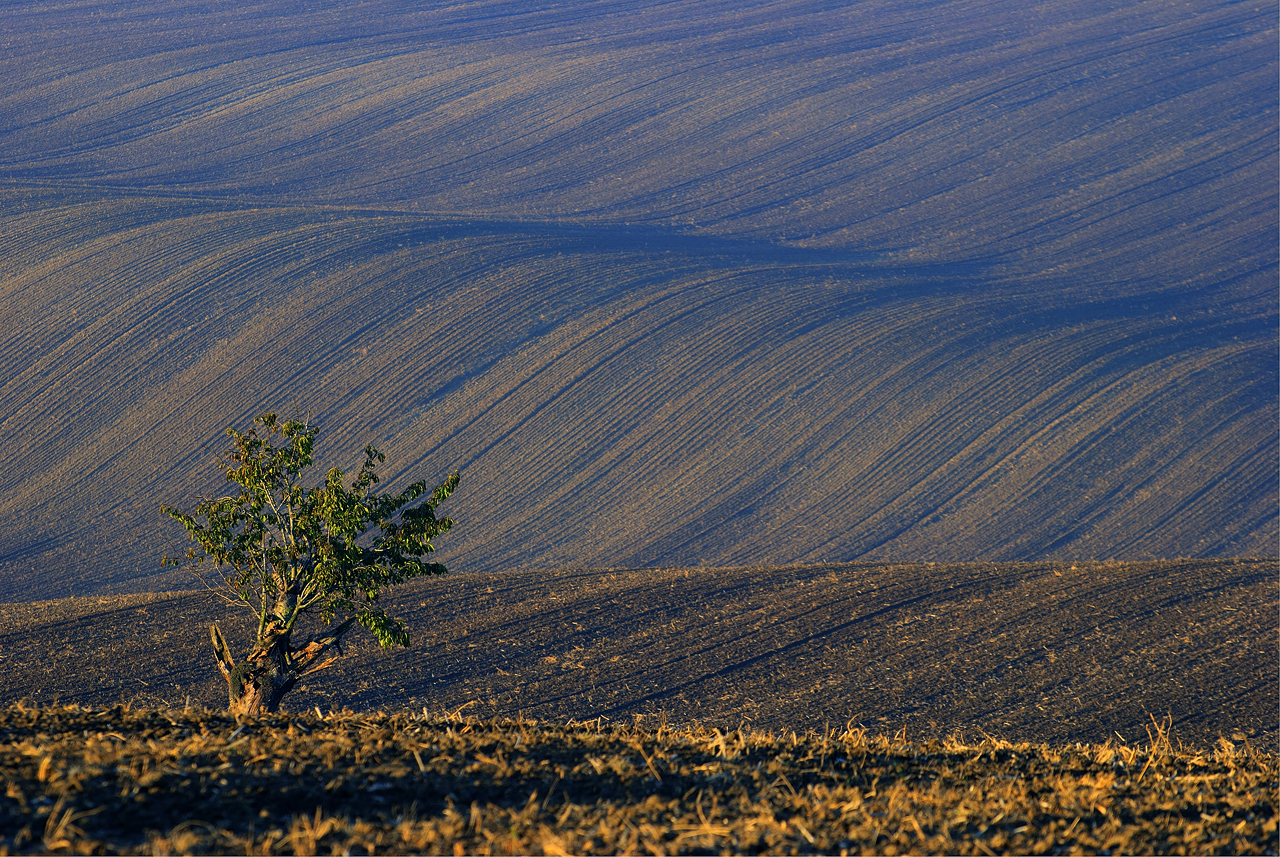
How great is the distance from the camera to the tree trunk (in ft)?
43.6

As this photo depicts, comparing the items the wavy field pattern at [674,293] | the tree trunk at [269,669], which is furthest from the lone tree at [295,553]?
the wavy field pattern at [674,293]

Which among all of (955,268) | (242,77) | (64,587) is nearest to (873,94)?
(955,268)

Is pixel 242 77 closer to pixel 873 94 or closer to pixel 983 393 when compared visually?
pixel 873 94

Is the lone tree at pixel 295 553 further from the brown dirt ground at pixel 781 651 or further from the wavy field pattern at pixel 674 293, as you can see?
the wavy field pattern at pixel 674 293

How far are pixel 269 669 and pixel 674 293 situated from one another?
35.7 metres

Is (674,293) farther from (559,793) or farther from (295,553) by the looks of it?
(559,793)

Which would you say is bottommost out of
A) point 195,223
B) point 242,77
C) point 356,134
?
point 195,223

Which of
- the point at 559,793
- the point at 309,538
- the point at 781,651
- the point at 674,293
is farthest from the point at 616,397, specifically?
the point at 559,793

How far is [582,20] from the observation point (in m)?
93.0

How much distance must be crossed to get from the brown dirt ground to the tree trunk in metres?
5.77

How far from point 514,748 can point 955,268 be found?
50.4 metres

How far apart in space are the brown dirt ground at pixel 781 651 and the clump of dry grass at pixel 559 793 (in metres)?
9.14

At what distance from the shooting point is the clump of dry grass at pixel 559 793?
702cm

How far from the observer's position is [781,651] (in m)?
21.8
